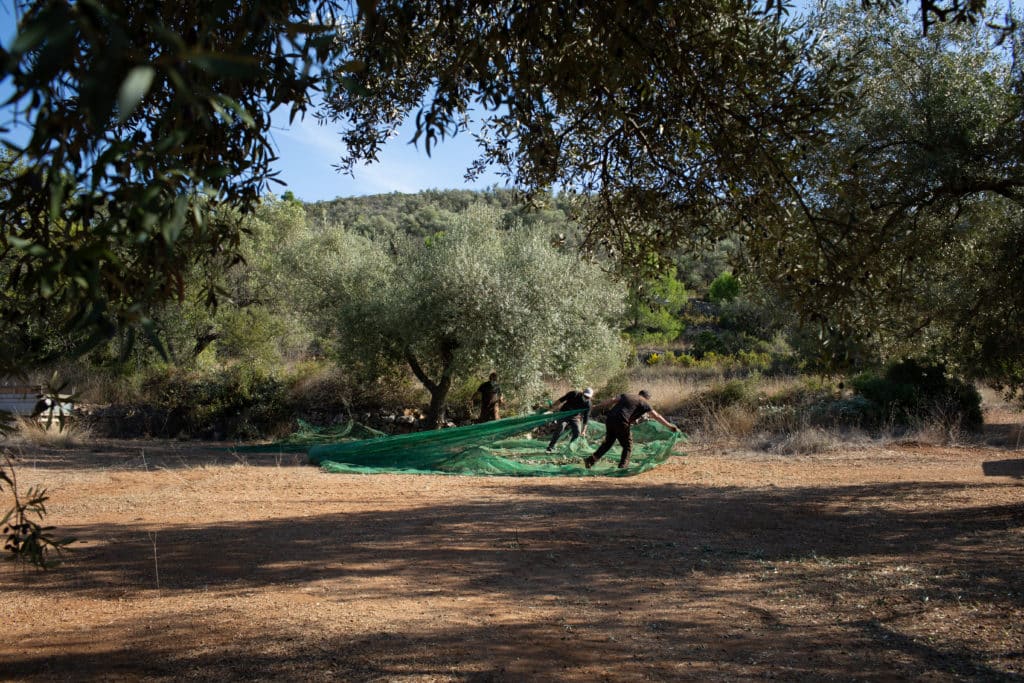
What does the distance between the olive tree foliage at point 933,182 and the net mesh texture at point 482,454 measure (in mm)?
5053

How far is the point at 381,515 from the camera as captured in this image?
8.95m

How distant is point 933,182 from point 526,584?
19.2ft

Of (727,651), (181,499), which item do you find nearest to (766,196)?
(727,651)

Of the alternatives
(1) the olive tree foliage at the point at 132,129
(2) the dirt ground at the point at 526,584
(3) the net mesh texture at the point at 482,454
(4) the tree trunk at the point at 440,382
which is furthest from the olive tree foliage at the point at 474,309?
(1) the olive tree foliage at the point at 132,129

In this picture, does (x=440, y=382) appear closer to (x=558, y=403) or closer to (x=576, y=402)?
(x=558, y=403)

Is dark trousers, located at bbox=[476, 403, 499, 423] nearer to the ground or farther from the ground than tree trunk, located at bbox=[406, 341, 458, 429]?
nearer to the ground

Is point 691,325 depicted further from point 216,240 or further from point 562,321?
point 216,240

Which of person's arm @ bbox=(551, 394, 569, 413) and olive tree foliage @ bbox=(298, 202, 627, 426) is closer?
person's arm @ bbox=(551, 394, 569, 413)

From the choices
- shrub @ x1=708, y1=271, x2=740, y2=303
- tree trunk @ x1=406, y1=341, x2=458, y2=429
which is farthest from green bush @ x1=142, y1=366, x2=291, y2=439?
shrub @ x1=708, y1=271, x2=740, y2=303

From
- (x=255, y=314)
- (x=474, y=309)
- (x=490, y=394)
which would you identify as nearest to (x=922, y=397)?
(x=490, y=394)

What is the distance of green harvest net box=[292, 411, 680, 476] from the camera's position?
13.0m

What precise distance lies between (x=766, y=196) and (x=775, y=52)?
0.99m

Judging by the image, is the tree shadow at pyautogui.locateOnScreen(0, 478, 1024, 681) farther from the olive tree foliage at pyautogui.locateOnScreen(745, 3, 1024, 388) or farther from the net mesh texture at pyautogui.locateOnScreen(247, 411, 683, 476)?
the net mesh texture at pyautogui.locateOnScreen(247, 411, 683, 476)

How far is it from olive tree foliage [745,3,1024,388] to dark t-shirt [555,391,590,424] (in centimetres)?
572
